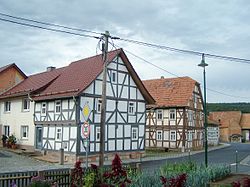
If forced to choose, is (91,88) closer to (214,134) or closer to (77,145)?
(77,145)

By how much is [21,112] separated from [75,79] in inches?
291

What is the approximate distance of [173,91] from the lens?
142 ft

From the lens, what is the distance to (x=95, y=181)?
9.02 m

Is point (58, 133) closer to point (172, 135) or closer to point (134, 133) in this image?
point (134, 133)

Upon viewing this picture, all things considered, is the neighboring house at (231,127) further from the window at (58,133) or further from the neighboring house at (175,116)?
the window at (58,133)

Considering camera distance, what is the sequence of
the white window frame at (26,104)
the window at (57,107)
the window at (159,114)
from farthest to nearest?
the window at (159,114) → the white window frame at (26,104) → the window at (57,107)

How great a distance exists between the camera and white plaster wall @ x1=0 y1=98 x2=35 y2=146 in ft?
105

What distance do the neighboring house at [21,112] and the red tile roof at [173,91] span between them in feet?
45.0

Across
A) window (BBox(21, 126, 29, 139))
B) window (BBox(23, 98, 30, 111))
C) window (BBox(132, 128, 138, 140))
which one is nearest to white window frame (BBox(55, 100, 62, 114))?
window (BBox(23, 98, 30, 111))

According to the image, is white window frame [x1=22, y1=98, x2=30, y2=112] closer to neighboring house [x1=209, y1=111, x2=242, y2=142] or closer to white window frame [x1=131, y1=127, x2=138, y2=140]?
white window frame [x1=131, y1=127, x2=138, y2=140]

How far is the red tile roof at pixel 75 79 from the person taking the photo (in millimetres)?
27547

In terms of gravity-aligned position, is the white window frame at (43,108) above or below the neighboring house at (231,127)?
above

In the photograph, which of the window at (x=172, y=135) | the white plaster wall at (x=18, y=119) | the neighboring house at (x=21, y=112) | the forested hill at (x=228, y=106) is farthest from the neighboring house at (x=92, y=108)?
the forested hill at (x=228, y=106)

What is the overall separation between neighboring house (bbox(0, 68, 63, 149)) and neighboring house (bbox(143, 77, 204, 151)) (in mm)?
13860
